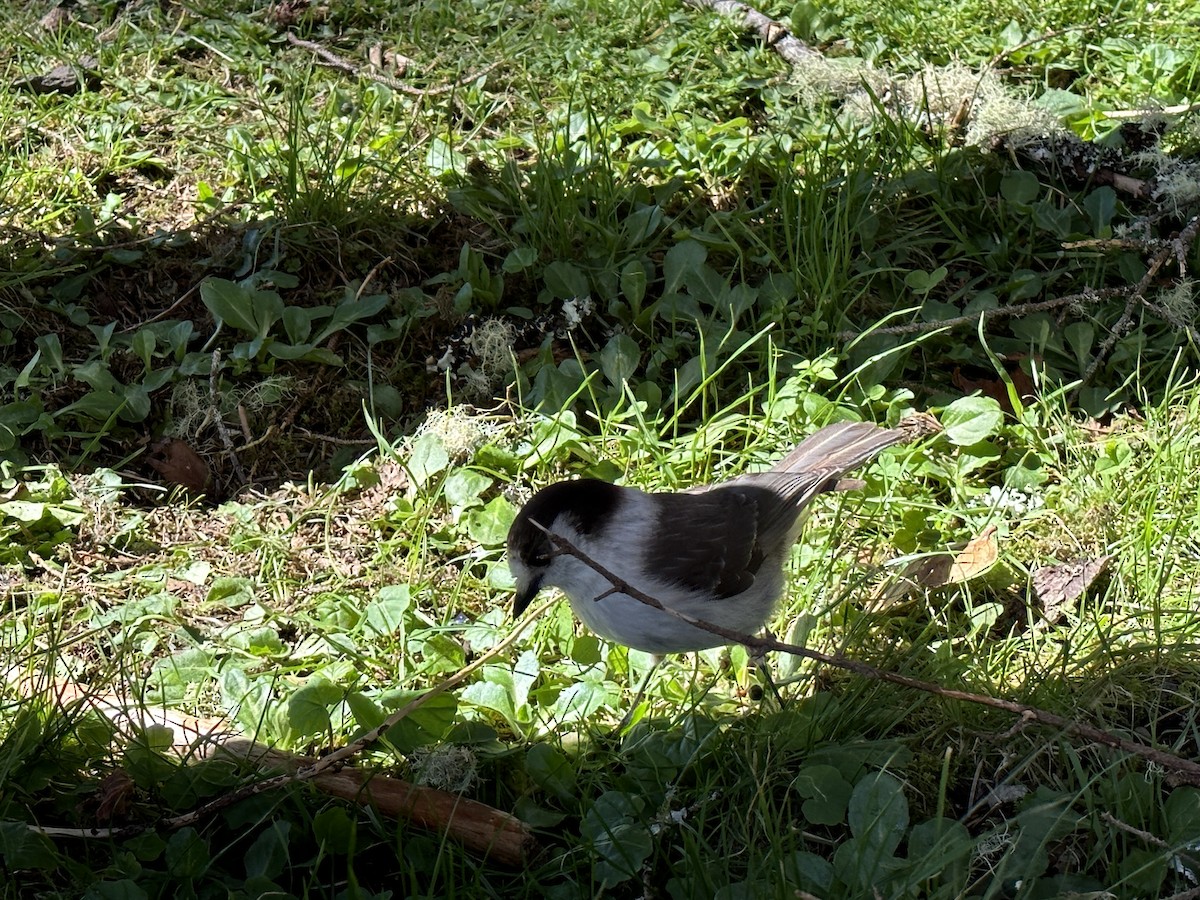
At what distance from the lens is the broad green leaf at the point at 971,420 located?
458 centimetres

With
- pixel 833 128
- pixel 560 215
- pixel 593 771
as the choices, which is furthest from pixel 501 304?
pixel 593 771

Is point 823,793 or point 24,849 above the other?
point 24,849

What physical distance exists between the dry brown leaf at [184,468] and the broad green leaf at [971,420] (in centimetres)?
293

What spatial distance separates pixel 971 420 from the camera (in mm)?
4625

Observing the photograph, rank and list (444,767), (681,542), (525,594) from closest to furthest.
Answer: (444,767), (525,594), (681,542)

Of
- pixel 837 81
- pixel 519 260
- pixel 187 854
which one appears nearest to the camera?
pixel 187 854

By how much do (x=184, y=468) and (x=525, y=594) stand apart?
185 centimetres

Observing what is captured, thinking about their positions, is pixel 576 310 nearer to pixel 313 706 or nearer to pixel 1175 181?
pixel 313 706

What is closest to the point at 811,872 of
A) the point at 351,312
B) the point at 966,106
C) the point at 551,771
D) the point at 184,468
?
the point at 551,771

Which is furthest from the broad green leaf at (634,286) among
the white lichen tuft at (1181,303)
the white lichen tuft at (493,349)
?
the white lichen tuft at (1181,303)

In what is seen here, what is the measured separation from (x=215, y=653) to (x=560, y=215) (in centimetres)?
238

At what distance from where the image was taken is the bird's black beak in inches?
147

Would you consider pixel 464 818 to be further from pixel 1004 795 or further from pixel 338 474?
pixel 338 474

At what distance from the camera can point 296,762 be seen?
353 cm
